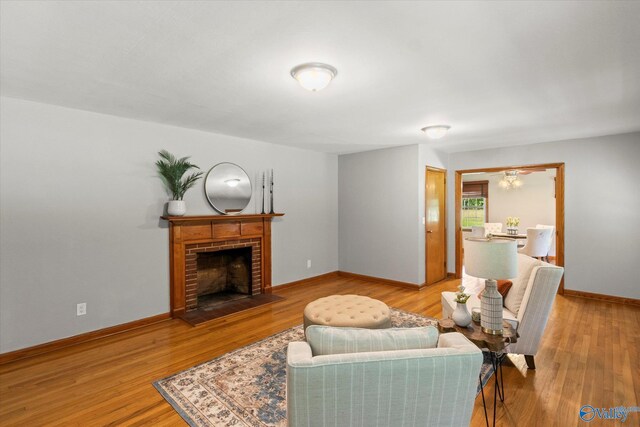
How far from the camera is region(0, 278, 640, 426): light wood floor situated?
2.10m

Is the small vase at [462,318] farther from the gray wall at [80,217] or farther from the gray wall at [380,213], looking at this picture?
the gray wall at [80,217]

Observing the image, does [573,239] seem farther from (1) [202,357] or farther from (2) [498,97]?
(1) [202,357]

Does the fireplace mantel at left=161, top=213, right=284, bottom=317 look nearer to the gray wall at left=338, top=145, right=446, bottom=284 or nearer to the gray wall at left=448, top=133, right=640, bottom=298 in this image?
the gray wall at left=338, top=145, right=446, bottom=284

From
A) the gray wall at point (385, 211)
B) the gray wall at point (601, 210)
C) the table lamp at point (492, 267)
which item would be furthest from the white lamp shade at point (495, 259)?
the gray wall at point (601, 210)

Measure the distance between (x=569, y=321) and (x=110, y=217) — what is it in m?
5.34

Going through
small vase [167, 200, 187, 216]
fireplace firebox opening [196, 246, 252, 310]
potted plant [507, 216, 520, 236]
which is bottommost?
fireplace firebox opening [196, 246, 252, 310]

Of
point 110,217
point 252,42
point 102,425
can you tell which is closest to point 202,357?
point 102,425

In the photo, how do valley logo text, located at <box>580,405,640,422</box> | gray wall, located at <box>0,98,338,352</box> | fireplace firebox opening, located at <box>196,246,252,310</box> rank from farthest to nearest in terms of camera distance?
fireplace firebox opening, located at <box>196,246,252,310</box> < gray wall, located at <box>0,98,338,352</box> < valley logo text, located at <box>580,405,640,422</box>

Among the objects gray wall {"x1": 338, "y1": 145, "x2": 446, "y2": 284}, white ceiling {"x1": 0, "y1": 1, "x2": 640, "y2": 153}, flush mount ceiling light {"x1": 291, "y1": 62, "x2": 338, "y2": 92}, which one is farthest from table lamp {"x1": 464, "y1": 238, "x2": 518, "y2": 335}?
gray wall {"x1": 338, "y1": 145, "x2": 446, "y2": 284}

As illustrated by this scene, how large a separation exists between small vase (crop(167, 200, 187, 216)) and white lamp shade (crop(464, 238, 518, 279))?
318 centimetres

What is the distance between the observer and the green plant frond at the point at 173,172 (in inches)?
147

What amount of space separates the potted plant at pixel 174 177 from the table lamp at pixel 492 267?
10.4ft

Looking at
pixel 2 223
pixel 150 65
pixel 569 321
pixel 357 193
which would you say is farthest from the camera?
pixel 357 193

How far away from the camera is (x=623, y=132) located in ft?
14.0
